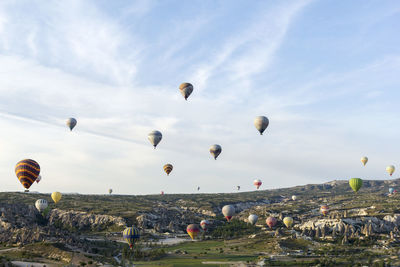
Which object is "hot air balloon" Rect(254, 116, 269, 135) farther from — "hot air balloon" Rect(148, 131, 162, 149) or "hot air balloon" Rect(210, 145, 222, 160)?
"hot air balloon" Rect(148, 131, 162, 149)

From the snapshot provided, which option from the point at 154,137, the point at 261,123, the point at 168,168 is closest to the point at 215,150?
the point at 154,137

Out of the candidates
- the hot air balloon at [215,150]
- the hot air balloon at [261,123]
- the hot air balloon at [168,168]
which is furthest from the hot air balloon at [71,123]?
the hot air balloon at [261,123]

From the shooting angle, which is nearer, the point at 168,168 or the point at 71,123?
the point at 71,123

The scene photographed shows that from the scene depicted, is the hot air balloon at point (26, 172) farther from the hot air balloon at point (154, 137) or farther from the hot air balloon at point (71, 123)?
the hot air balloon at point (154, 137)

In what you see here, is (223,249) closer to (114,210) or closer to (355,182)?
(355,182)

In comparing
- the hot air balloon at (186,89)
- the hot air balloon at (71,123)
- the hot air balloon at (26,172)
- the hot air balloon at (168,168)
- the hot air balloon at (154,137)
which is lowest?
the hot air balloon at (26,172)

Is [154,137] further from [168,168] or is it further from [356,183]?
[356,183]
